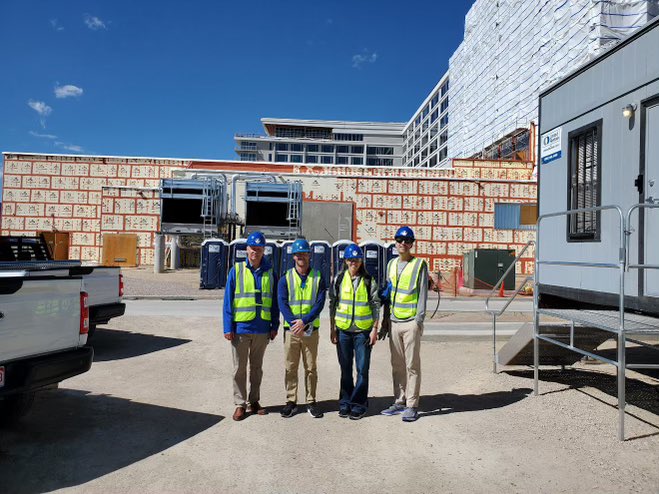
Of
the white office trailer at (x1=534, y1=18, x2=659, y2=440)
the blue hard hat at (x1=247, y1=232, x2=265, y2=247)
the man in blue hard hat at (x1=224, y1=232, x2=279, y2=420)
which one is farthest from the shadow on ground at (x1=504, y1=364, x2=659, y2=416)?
the blue hard hat at (x1=247, y1=232, x2=265, y2=247)

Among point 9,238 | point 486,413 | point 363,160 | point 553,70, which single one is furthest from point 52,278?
point 363,160

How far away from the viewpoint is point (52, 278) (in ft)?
13.3

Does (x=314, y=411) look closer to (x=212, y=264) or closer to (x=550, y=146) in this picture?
(x=550, y=146)

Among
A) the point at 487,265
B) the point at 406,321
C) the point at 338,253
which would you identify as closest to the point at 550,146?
the point at 406,321

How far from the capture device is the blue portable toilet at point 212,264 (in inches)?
714

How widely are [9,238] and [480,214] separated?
2557cm

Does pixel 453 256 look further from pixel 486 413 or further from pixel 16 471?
pixel 16 471

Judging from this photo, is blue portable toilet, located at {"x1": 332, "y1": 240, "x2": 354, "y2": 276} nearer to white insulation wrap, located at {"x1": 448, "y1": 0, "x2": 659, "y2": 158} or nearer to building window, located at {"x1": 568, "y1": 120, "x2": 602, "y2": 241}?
white insulation wrap, located at {"x1": 448, "y1": 0, "x2": 659, "y2": 158}

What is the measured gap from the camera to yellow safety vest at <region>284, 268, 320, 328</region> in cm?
491

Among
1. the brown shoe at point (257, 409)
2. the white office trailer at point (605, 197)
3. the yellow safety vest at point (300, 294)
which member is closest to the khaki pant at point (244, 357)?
the brown shoe at point (257, 409)

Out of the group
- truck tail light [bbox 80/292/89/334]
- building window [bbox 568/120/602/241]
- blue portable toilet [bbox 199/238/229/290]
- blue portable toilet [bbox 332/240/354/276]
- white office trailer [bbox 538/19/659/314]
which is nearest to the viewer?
truck tail light [bbox 80/292/89/334]

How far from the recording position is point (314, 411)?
4961 mm

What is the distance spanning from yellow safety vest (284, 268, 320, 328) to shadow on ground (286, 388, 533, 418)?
113cm

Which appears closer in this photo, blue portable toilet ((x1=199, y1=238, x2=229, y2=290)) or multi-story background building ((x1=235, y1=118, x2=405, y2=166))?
blue portable toilet ((x1=199, y1=238, x2=229, y2=290))
